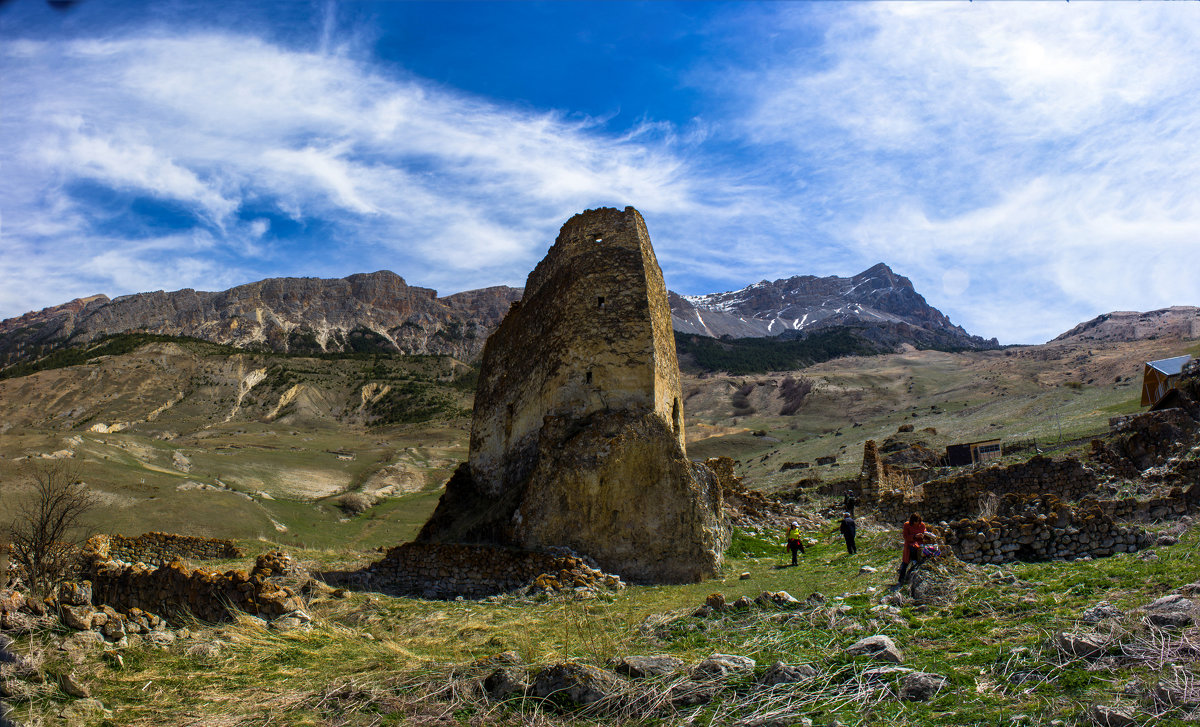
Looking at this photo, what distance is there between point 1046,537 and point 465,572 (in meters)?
10.0

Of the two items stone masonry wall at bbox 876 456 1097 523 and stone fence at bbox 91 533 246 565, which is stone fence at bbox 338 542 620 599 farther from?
stone masonry wall at bbox 876 456 1097 523

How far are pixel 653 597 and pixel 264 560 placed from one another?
7077 millimetres

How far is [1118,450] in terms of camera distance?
17.7 meters

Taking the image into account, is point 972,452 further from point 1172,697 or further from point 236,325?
point 236,325


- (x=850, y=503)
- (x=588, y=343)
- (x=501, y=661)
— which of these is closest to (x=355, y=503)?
(x=588, y=343)

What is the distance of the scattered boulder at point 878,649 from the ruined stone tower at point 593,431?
7.99m

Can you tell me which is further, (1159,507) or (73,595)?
(1159,507)

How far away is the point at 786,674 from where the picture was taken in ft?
15.8

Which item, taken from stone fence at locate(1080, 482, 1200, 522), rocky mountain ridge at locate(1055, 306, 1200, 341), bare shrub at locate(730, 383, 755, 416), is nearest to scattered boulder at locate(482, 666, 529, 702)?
stone fence at locate(1080, 482, 1200, 522)

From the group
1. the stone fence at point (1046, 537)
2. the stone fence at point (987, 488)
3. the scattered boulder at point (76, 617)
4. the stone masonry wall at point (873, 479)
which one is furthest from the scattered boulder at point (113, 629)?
the stone masonry wall at point (873, 479)

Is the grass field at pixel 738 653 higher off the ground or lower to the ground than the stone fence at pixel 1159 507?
lower

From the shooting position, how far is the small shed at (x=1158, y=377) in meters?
26.4

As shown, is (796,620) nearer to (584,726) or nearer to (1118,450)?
(584,726)

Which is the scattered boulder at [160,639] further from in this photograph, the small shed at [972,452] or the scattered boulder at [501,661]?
the small shed at [972,452]
